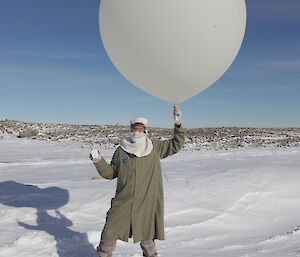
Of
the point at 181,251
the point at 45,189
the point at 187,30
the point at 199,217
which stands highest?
the point at 187,30

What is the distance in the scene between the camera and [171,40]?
400 cm

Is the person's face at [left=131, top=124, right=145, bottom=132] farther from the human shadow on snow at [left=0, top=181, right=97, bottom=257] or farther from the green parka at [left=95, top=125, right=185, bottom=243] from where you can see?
the human shadow on snow at [left=0, top=181, right=97, bottom=257]

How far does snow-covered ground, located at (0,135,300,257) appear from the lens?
16.3 feet

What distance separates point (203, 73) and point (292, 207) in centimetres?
408

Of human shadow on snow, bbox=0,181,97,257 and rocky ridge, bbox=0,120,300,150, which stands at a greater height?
rocky ridge, bbox=0,120,300,150

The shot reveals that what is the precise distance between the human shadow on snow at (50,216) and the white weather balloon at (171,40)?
7.17 ft

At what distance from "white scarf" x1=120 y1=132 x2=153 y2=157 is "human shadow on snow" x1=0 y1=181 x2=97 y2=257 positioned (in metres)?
1.57

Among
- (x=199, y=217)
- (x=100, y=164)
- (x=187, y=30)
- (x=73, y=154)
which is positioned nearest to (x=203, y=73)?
(x=187, y=30)

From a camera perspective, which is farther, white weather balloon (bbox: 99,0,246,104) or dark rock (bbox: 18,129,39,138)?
dark rock (bbox: 18,129,39,138)

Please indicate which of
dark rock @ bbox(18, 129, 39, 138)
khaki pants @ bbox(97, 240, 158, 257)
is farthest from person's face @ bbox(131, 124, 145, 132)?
dark rock @ bbox(18, 129, 39, 138)

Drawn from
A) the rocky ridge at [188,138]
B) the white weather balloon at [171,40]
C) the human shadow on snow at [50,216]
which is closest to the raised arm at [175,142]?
the white weather balloon at [171,40]

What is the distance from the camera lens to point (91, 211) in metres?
6.28

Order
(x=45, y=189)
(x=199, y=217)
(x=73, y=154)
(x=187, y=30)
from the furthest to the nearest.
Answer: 1. (x=73, y=154)
2. (x=45, y=189)
3. (x=199, y=217)
4. (x=187, y=30)

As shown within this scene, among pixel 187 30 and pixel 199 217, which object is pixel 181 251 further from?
pixel 187 30
